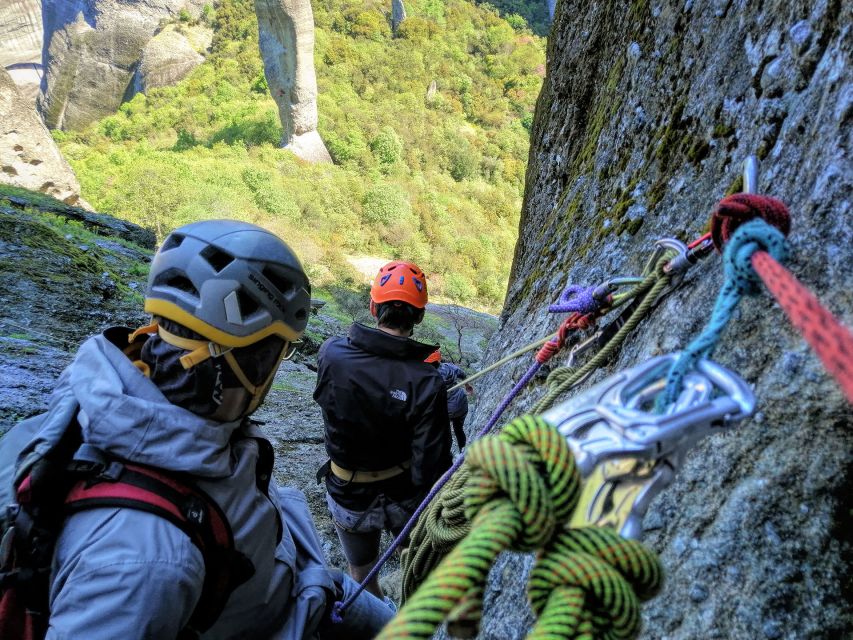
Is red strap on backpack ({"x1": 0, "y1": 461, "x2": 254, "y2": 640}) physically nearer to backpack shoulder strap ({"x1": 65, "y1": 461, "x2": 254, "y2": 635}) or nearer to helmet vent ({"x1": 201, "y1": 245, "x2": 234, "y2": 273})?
backpack shoulder strap ({"x1": 65, "y1": 461, "x2": 254, "y2": 635})

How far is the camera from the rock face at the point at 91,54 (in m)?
37.9

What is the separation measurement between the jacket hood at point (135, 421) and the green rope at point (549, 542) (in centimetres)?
87

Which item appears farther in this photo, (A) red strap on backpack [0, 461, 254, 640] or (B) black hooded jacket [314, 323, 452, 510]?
(B) black hooded jacket [314, 323, 452, 510]

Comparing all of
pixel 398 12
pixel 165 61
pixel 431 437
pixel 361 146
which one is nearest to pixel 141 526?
pixel 431 437

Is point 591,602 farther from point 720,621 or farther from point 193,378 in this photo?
point 193,378

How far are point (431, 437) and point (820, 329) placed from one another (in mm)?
2425

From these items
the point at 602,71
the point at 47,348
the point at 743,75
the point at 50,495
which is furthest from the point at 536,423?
the point at 47,348

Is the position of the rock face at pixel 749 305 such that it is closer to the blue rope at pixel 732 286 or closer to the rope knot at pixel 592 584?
the blue rope at pixel 732 286

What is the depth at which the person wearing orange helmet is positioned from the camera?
2.97 metres

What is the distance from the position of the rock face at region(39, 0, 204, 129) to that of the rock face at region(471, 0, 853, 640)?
44783mm

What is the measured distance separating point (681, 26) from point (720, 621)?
6.55ft

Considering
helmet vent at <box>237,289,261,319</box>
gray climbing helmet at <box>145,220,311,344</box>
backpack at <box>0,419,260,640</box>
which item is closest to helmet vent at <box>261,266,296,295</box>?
gray climbing helmet at <box>145,220,311,344</box>

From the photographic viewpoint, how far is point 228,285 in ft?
5.47

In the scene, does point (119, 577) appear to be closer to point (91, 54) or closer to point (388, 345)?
point (388, 345)
